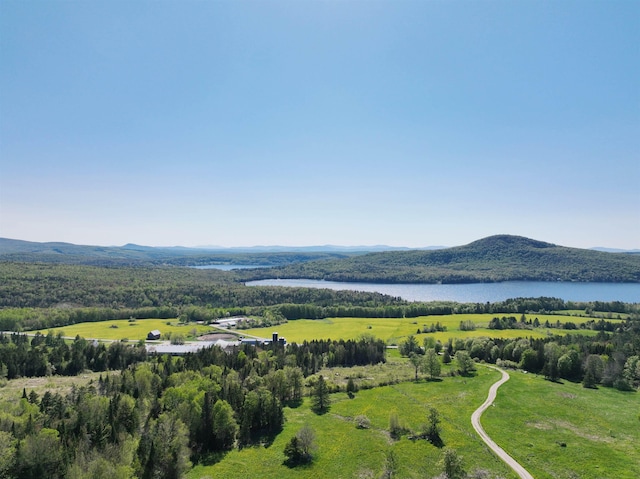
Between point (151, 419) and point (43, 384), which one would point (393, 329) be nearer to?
point (151, 419)

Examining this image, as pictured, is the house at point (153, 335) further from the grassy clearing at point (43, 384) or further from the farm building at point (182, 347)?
the grassy clearing at point (43, 384)

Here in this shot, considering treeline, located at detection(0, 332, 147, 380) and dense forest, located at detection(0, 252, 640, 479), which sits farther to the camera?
treeline, located at detection(0, 332, 147, 380)

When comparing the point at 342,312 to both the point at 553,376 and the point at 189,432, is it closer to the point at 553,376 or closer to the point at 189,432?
the point at 553,376

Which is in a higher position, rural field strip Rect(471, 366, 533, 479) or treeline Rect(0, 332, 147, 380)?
rural field strip Rect(471, 366, 533, 479)

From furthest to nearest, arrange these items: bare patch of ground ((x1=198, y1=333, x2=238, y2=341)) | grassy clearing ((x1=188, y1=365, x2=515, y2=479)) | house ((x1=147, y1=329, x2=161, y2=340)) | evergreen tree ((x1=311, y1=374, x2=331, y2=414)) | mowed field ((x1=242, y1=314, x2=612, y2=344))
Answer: mowed field ((x1=242, y1=314, x2=612, y2=344))
bare patch of ground ((x1=198, y1=333, x2=238, y2=341))
house ((x1=147, y1=329, x2=161, y2=340))
evergreen tree ((x1=311, y1=374, x2=331, y2=414))
grassy clearing ((x1=188, y1=365, x2=515, y2=479))

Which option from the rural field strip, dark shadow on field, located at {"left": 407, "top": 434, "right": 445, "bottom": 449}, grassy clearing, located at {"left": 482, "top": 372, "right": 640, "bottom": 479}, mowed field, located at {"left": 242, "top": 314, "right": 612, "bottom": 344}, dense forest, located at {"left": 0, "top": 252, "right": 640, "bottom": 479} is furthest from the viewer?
mowed field, located at {"left": 242, "top": 314, "right": 612, "bottom": 344}

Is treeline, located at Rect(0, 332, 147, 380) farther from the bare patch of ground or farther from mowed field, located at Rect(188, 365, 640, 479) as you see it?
mowed field, located at Rect(188, 365, 640, 479)

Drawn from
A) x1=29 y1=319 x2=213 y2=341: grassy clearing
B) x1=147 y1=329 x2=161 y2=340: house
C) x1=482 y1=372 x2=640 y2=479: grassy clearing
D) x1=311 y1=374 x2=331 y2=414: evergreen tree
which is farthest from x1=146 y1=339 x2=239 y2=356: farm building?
x1=482 y1=372 x2=640 y2=479: grassy clearing
